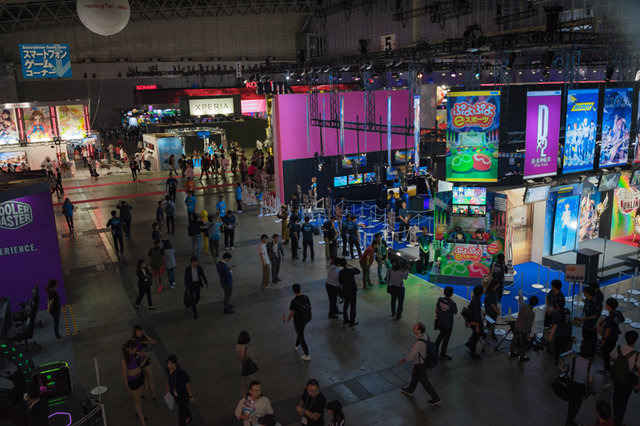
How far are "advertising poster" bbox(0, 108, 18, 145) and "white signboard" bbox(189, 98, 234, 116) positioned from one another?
1149cm

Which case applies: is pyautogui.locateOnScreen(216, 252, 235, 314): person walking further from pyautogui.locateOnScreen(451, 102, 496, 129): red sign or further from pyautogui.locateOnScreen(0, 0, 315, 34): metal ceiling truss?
pyautogui.locateOnScreen(0, 0, 315, 34): metal ceiling truss

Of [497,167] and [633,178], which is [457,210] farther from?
[633,178]

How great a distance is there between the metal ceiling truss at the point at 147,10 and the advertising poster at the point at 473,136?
26.9m

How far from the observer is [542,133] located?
12.9 metres

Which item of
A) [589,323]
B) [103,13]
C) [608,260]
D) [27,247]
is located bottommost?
[608,260]

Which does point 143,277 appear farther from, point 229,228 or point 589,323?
point 589,323

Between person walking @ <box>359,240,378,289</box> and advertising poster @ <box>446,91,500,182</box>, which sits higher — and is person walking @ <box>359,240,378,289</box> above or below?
below

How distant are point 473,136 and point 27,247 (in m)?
10.1

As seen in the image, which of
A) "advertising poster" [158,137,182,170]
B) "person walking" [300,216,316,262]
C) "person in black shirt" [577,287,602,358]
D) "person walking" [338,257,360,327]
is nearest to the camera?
"person in black shirt" [577,287,602,358]

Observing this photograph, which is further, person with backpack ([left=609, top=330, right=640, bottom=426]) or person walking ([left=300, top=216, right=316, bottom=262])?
person walking ([left=300, top=216, right=316, bottom=262])

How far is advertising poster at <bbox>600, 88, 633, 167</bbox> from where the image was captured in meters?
13.9

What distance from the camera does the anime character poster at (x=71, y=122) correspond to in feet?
96.1

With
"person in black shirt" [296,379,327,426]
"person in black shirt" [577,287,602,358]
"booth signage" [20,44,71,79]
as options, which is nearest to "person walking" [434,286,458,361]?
"person in black shirt" [577,287,602,358]

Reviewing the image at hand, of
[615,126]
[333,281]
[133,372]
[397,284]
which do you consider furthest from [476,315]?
[615,126]
